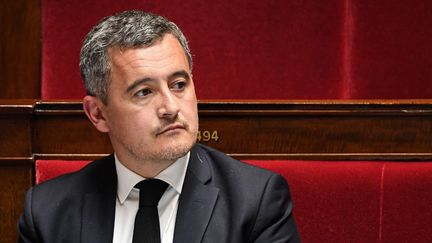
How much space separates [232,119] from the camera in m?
1.34

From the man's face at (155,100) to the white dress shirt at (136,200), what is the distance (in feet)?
0.13

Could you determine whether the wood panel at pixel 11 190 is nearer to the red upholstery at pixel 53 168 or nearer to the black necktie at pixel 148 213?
the red upholstery at pixel 53 168

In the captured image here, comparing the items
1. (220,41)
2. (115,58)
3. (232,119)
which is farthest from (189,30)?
(115,58)

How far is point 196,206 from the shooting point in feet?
3.61

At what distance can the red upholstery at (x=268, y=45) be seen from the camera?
5.50ft

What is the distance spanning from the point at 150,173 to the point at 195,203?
3.2 inches

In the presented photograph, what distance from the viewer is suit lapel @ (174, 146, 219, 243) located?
3.54 feet

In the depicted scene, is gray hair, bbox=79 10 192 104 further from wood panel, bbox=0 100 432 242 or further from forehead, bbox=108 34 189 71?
wood panel, bbox=0 100 432 242

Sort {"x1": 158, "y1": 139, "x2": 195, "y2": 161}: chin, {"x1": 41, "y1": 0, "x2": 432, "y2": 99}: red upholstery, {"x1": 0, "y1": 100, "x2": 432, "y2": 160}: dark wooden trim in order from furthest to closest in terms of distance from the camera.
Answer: {"x1": 41, "y1": 0, "x2": 432, "y2": 99}: red upholstery
{"x1": 0, "y1": 100, "x2": 432, "y2": 160}: dark wooden trim
{"x1": 158, "y1": 139, "x2": 195, "y2": 161}: chin

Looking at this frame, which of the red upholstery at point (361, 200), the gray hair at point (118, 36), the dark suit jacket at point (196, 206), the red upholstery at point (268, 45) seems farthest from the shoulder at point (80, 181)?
the red upholstery at point (268, 45)

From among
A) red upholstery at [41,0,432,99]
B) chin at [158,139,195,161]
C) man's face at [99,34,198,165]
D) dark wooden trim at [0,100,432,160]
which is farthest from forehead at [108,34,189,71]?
red upholstery at [41,0,432,99]

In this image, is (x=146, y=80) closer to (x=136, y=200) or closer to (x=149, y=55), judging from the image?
(x=149, y=55)

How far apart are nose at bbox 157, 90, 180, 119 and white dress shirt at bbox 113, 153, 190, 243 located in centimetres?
9

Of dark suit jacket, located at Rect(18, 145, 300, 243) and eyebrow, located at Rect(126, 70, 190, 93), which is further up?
eyebrow, located at Rect(126, 70, 190, 93)
